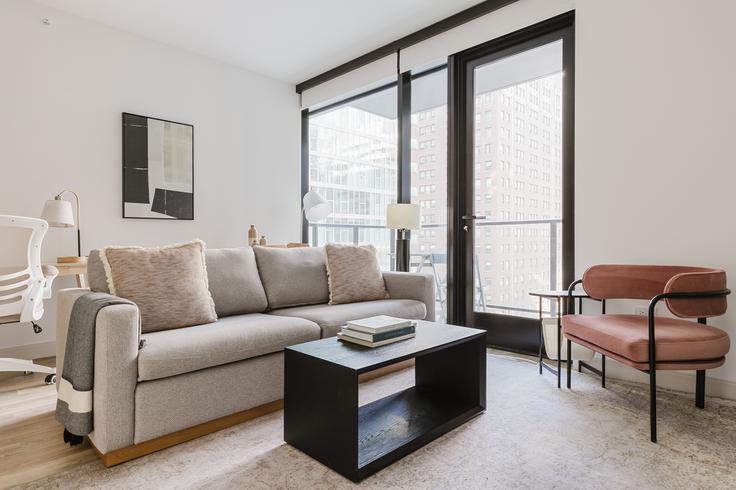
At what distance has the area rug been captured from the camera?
156 centimetres

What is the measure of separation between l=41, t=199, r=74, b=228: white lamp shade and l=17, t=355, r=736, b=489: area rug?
2069mm

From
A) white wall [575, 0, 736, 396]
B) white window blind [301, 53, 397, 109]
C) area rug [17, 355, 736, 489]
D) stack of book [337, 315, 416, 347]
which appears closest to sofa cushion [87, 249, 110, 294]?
area rug [17, 355, 736, 489]

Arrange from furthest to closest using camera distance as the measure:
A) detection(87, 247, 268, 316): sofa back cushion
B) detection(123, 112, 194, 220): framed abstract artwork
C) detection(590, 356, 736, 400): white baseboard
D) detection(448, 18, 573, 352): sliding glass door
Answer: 1. detection(123, 112, 194, 220): framed abstract artwork
2. detection(448, 18, 573, 352): sliding glass door
3. detection(87, 247, 268, 316): sofa back cushion
4. detection(590, 356, 736, 400): white baseboard

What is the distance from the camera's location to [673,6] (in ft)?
8.26

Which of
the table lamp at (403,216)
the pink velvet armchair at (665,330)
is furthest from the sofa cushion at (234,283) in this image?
the pink velvet armchair at (665,330)

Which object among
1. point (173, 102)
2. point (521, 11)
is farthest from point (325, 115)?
point (521, 11)

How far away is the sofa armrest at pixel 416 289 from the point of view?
323 centimetres

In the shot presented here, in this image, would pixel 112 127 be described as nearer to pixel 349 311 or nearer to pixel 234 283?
pixel 234 283

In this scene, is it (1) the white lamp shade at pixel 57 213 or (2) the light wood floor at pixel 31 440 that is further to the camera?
(1) the white lamp shade at pixel 57 213

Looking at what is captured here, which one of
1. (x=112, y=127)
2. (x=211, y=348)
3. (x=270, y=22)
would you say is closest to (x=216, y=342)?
(x=211, y=348)

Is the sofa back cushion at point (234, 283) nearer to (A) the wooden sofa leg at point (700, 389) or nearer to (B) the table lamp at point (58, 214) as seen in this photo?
(B) the table lamp at point (58, 214)

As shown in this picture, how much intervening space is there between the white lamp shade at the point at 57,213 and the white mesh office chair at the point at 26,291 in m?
0.44

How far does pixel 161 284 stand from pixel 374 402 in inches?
50.4

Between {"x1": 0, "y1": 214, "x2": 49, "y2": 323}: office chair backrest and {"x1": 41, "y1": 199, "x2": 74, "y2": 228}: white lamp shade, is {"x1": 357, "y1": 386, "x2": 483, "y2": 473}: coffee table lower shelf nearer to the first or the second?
{"x1": 0, "y1": 214, "x2": 49, "y2": 323}: office chair backrest
